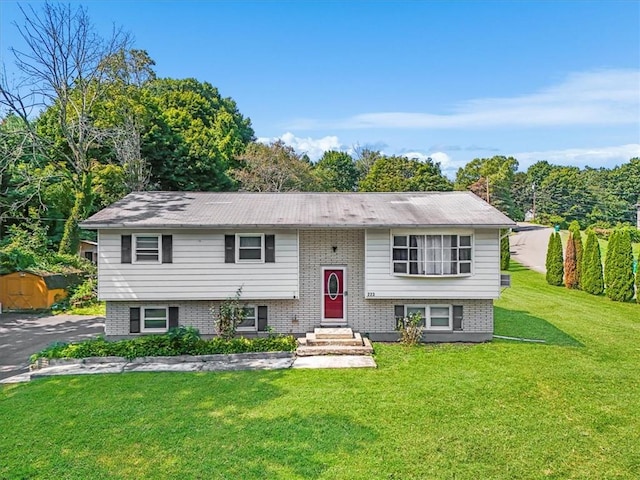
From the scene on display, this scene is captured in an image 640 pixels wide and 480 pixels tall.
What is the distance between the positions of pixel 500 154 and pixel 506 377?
65.9 metres

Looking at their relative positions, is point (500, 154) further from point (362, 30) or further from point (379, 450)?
point (379, 450)

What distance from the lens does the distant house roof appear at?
12.2 metres

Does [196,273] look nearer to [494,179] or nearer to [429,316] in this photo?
[429,316]

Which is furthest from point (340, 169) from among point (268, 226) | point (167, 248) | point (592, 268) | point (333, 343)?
point (333, 343)

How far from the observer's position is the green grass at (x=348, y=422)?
20.1ft

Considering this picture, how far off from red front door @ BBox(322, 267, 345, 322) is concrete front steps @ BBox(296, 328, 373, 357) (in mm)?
532

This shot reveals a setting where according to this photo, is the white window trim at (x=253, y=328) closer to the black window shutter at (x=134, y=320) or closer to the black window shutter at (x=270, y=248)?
the black window shutter at (x=270, y=248)

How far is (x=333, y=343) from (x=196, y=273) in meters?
4.67

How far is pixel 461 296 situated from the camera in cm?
1245

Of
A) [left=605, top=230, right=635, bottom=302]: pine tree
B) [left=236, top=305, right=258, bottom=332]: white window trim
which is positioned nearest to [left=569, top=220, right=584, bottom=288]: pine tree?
[left=605, top=230, right=635, bottom=302]: pine tree

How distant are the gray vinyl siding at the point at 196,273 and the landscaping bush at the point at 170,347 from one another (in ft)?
4.19

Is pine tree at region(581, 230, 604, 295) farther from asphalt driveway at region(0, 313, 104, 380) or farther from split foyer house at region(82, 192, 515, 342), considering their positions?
asphalt driveway at region(0, 313, 104, 380)

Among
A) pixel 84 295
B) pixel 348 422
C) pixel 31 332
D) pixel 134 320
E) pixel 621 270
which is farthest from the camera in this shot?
pixel 621 270

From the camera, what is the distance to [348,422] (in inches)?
292
